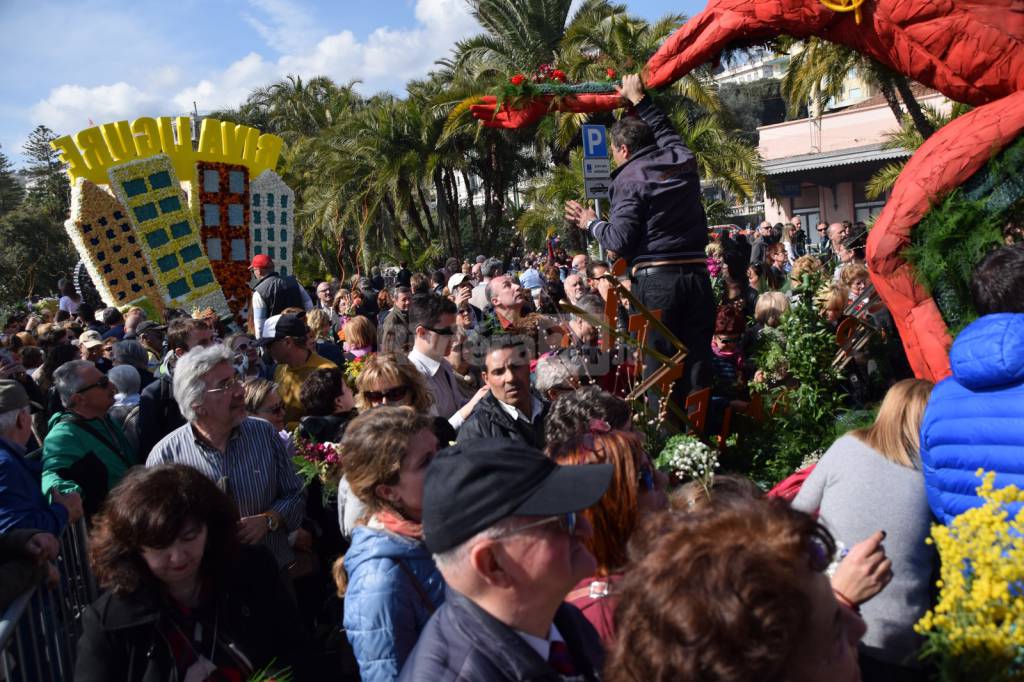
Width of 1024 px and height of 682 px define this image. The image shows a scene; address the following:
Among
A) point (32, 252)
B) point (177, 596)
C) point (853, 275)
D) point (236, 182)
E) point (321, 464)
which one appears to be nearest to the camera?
point (177, 596)

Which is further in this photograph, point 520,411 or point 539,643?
point 520,411

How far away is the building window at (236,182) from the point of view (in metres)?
13.0

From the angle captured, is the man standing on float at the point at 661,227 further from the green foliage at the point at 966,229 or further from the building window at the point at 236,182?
the building window at the point at 236,182

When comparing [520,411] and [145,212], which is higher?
[145,212]

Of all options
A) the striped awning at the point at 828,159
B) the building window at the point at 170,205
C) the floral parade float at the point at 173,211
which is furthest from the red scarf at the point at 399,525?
the striped awning at the point at 828,159

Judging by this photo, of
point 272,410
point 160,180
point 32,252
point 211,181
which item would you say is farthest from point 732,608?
point 32,252

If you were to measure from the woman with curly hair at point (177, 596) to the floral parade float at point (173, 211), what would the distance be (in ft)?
31.3

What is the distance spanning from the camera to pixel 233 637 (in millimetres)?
2820

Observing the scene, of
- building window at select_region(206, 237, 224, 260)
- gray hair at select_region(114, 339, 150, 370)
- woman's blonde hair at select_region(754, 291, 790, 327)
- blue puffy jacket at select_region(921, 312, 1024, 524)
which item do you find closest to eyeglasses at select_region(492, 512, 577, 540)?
blue puffy jacket at select_region(921, 312, 1024, 524)

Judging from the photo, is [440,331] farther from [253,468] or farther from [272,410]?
[253,468]

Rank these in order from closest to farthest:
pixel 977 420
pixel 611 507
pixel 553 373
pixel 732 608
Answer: pixel 732 608
pixel 611 507
pixel 977 420
pixel 553 373

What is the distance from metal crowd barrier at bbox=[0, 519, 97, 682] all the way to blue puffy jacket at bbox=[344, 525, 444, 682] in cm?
133

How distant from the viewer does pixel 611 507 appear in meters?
2.49

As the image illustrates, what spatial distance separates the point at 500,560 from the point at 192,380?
8.41 feet
